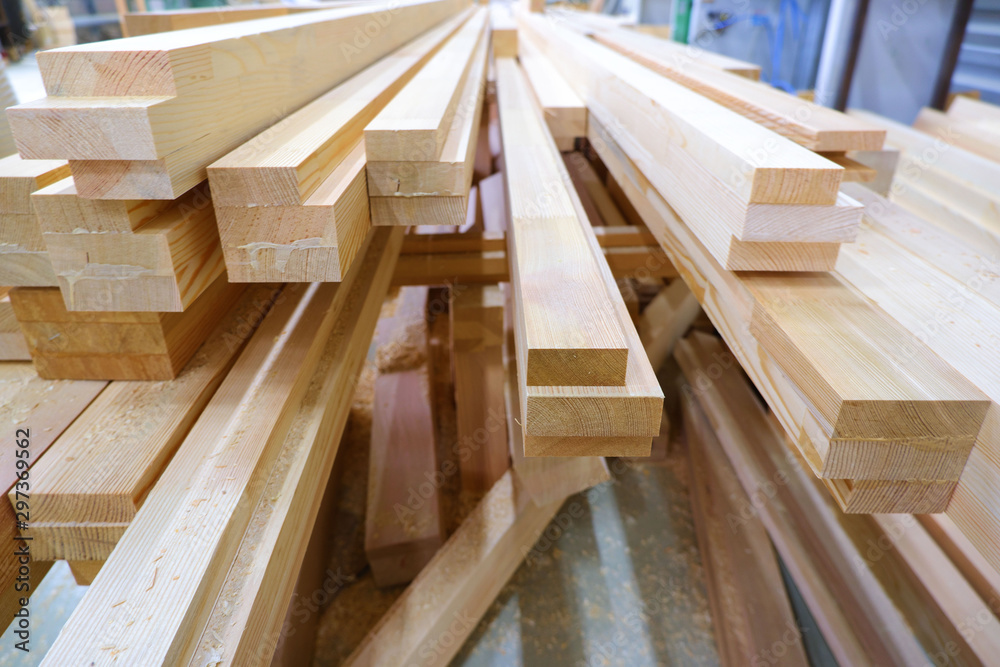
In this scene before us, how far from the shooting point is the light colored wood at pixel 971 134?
8.15 feet

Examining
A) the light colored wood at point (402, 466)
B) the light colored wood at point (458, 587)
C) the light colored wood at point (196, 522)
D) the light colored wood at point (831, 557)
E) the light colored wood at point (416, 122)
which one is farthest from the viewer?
the light colored wood at point (402, 466)

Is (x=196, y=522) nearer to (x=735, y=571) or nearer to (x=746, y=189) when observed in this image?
(x=746, y=189)

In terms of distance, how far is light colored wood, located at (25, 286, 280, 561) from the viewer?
3.26ft

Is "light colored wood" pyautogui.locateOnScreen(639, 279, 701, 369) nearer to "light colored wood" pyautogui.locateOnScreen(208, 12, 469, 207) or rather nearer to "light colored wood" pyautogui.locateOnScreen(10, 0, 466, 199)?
"light colored wood" pyautogui.locateOnScreen(208, 12, 469, 207)

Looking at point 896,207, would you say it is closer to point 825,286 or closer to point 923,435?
point 825,286

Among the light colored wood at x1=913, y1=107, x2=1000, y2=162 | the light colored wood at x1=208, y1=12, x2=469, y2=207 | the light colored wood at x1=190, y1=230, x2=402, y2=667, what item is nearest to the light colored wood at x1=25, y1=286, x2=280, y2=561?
the light colored wood at x1=190, y1=230, x2=402, y2=667

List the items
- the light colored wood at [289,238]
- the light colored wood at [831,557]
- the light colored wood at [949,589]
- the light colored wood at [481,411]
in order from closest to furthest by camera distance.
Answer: the light colored wood at [289,238], the light colored wood at [949,589], the light colored wood at [831,557], the light colored wood at [481,411]

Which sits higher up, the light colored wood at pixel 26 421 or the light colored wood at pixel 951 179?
the light colored wood at pixel 951 179

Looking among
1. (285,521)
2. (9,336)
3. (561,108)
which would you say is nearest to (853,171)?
(561,108)

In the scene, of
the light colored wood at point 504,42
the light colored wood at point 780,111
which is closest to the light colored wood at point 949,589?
the light colored wood at point 780,111

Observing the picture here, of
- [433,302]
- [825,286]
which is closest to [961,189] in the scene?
[825,286]

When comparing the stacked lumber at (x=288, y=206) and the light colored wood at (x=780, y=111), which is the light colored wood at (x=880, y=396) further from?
the stacked lumber at (x=288, y=206)

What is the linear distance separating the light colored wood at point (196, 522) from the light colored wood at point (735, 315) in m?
0.88

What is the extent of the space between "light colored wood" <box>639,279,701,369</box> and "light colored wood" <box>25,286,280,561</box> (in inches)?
76.4
